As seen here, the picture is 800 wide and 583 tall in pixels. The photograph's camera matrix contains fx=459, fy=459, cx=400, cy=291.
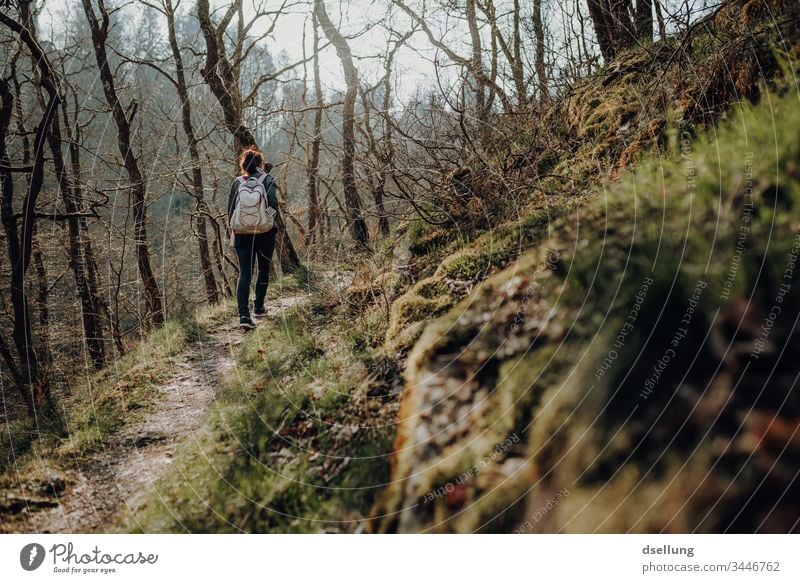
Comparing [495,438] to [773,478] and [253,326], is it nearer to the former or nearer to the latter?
[773,478]

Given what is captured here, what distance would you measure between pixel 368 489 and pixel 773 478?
5.36ft

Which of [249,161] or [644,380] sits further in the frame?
[249,161]

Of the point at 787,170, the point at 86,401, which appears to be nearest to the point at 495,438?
the point at 787,170
